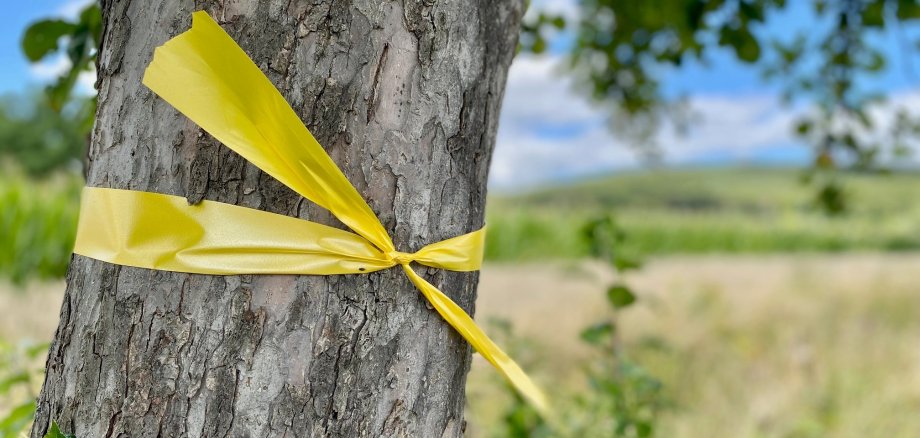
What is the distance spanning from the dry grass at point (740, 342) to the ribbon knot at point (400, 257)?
4.65 ft

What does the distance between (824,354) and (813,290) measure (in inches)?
65.1

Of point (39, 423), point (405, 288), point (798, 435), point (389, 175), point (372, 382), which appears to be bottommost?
point (798, 435)

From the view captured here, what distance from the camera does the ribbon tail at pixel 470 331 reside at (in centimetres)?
94

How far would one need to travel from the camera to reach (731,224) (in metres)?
21.5

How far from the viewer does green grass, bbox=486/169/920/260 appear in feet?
43.6

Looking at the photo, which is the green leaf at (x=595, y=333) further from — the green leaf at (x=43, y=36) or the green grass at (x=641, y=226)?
the green leaf at (x=43, y=36)

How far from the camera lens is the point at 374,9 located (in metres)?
0.93

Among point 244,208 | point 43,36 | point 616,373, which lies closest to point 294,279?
point 244,208

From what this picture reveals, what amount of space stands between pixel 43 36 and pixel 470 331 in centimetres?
115

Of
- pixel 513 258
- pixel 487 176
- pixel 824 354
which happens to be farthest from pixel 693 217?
pixel 487 176

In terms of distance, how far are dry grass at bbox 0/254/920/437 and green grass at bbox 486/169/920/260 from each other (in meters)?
0.68

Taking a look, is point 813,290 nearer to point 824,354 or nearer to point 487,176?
point 824,354

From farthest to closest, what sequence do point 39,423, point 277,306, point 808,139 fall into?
1. point 808,139
2. point 39,423
3. point 277,306

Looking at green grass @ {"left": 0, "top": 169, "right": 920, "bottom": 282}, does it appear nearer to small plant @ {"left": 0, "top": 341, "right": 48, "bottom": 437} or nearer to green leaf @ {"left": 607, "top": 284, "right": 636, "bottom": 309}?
green leaf @ {"left": 607, "top": 284, "right": 636, "bottom": 309}
